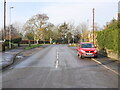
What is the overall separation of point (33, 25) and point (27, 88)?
63.3 meters

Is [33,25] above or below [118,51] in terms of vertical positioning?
above

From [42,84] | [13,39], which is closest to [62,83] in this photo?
[42,84]

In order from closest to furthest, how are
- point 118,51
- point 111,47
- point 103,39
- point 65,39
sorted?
point 118,51, point 111,47, point 103,39, point 65,39

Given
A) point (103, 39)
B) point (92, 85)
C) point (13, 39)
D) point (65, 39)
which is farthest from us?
point (65, 39)

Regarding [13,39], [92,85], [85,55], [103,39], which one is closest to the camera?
[92,85]

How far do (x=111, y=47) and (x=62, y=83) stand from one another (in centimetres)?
1354

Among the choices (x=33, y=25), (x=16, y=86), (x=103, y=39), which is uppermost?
(x=33, y=25)

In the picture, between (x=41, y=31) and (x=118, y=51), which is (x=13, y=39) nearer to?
(x=41, y=31)

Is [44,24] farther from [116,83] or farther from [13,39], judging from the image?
[116,83]

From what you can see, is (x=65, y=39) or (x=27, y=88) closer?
(x=27, y=88)

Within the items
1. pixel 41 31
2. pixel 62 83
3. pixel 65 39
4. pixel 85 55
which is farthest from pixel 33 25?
pixel 62 83

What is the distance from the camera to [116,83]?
25.2ft

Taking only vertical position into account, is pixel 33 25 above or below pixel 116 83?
above

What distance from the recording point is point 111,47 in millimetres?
19891
